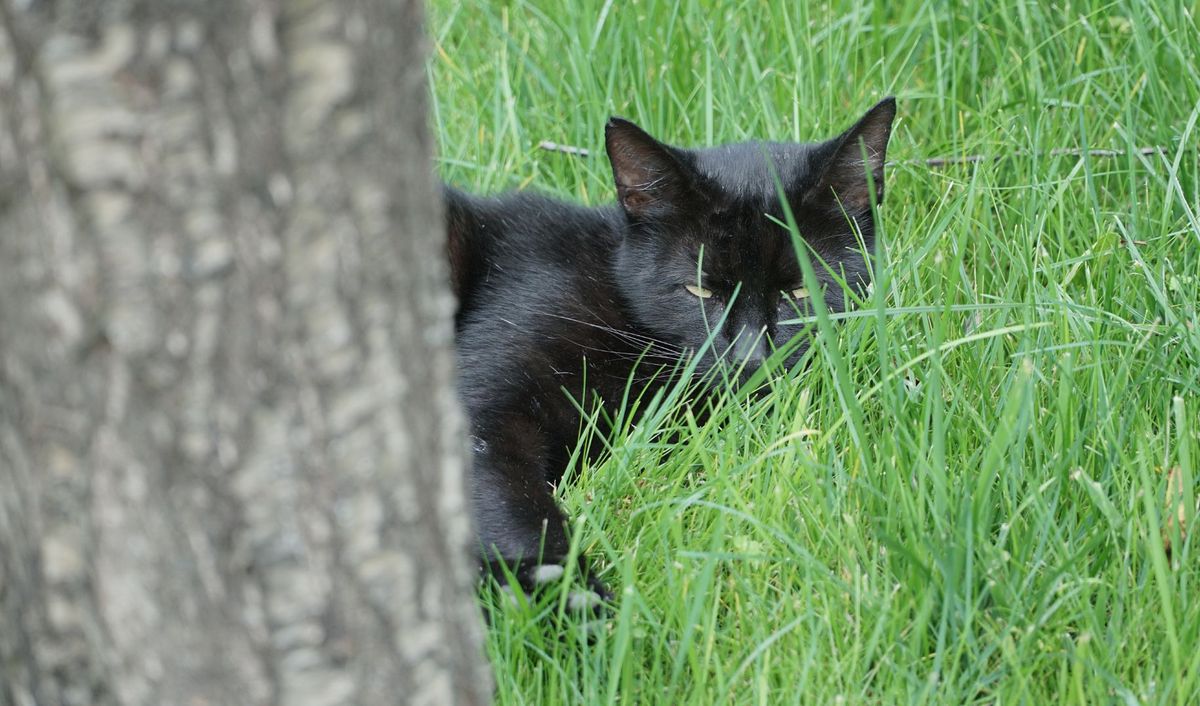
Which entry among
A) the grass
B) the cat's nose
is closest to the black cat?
the cat's nose

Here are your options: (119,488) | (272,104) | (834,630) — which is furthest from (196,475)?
(834,630)

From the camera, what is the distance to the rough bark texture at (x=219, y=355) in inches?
32.8

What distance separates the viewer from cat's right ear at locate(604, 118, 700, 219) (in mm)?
2283

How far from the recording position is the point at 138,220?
0.85 metres

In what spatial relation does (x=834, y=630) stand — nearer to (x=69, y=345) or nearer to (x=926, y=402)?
(x=926, y=402)

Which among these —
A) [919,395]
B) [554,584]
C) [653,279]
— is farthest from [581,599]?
[653,279]

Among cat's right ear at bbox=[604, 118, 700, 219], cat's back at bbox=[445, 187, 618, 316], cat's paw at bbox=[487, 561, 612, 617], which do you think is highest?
cat's right ear at bbox=[604, 118, 700, 219]

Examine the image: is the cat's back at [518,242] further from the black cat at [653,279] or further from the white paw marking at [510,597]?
the white paw marking at [510,597]

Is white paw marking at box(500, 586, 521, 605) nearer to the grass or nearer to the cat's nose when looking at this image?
the grass

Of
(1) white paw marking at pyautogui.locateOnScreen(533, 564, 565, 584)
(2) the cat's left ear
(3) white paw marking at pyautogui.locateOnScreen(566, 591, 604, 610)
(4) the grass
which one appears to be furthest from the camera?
(2) the cat's left ear

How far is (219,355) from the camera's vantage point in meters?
0.89

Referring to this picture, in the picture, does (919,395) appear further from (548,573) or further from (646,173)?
(646,173)

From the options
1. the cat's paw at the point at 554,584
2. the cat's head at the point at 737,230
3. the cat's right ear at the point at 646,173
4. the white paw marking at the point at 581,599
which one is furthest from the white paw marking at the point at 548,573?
the cat's right ear at the point at 646,173

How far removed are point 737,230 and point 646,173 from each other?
0.21 meters
